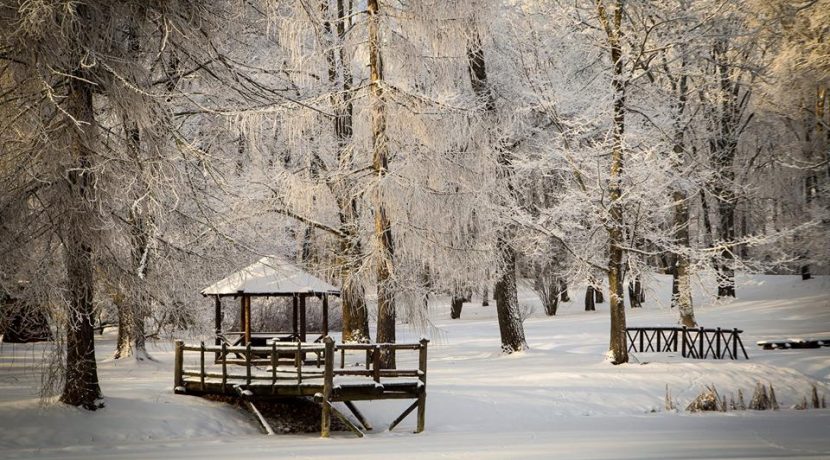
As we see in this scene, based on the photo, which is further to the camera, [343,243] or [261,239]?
[261,239]

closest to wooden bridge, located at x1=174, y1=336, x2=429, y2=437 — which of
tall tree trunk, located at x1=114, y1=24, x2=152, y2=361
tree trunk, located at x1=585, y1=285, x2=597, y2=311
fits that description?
tall tree trunk, located at x1=114, y1=24, x2=152, y2=361

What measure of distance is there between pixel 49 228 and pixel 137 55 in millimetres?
2420

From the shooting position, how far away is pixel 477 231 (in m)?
18.8

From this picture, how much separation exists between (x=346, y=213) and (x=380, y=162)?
2073 millimetres

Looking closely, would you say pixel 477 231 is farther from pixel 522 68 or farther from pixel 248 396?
pixel 248 396

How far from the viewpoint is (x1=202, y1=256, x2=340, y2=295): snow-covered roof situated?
1716 cm

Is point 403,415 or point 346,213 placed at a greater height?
point 346,213

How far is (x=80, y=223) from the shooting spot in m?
9.78

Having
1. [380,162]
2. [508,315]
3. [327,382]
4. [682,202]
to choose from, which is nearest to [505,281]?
[508,315]

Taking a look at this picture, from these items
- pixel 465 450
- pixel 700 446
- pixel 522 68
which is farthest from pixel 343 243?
pixel 700 446

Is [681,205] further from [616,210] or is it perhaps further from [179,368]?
[179,368]

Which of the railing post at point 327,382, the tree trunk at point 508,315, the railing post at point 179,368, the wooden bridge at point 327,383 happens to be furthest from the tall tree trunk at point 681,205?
the railing post at point 179,368

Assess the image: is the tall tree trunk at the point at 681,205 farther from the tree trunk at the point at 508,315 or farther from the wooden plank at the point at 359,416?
the wooden plank at the point at 359,416

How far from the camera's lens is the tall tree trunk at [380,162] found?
50.8 ft
